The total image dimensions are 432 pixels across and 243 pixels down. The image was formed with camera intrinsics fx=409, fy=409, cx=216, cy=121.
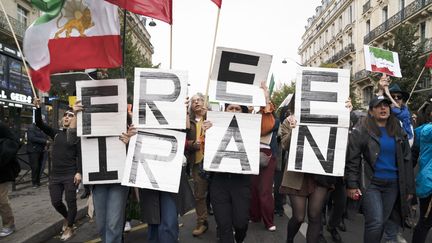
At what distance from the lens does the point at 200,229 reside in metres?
5.89

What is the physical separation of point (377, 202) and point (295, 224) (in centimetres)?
90

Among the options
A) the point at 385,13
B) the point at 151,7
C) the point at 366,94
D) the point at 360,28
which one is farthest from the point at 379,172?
the point at 360,28

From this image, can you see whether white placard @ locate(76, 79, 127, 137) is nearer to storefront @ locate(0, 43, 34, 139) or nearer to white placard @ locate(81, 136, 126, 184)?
white placard @ locate(81, 136, 126, 184)

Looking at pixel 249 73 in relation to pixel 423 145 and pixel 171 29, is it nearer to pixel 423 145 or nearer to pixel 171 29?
pixel 171 29

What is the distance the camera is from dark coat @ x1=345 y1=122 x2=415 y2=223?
420cm

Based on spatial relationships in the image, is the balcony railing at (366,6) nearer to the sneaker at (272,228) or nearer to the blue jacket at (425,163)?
the sneaker at (272,228)

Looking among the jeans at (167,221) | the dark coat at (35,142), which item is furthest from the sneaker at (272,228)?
the dark coat at (35,142)

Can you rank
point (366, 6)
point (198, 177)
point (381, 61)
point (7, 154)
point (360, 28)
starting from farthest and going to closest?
point (360, 28), point (366, 6), point (381, 61), point (198, 177), point (7, 154)

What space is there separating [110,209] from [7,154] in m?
2.09

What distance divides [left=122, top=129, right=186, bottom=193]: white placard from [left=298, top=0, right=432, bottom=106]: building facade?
2329 cm

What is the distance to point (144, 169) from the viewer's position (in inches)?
161

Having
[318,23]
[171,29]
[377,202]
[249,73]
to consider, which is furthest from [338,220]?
[318,23]

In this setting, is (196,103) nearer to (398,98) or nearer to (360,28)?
(398,98)

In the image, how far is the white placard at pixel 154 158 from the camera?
160 inches
